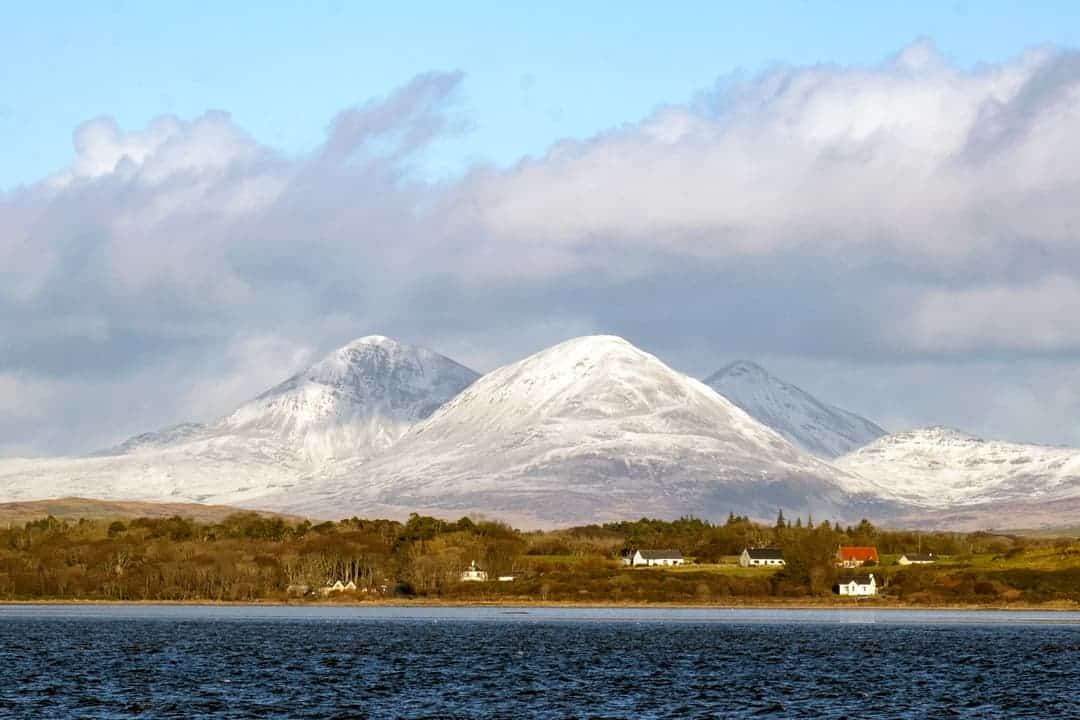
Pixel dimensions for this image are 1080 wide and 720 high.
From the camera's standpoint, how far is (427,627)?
187000mm

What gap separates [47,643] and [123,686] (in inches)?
1846

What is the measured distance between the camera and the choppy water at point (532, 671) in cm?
9444

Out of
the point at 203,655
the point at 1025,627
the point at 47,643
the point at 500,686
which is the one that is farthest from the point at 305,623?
the point at 500,686

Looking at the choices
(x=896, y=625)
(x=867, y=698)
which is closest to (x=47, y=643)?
(x=867, y=698)

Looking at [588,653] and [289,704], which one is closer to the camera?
[289,704]

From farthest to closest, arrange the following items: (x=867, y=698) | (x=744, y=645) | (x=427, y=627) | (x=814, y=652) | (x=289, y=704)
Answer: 1. (x=427, y=627)
2. (x=744, y=645)
3. (x=814, y=652)
4. (x=867, y=698)
5. (x=289, y=704)

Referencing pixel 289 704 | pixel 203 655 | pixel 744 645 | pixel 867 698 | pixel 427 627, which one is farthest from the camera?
pixel 427 627

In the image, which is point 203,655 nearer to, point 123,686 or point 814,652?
point 123,686

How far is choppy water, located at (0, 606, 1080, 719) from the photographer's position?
310 feet

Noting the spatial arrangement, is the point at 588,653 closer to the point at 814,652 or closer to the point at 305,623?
the point at 814,652

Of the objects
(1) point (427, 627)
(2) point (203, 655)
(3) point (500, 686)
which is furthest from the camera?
(1) point (427, 627)

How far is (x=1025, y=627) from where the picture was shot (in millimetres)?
188375

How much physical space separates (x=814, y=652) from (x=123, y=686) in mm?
61408

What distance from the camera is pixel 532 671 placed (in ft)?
400
